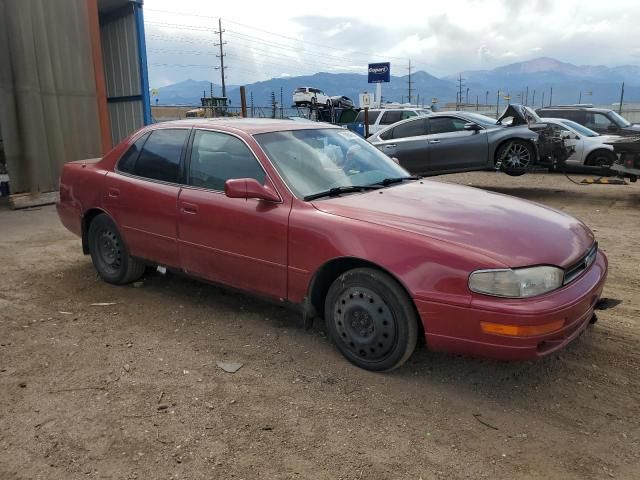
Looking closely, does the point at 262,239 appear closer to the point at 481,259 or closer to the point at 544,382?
the point at 481,259

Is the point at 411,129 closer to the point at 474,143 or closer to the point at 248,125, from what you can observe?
the point at 474,143

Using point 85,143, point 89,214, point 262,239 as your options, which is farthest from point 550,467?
point 85,143

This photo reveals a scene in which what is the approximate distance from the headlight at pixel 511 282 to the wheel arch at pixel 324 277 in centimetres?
59

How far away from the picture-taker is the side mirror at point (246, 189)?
3.56 m

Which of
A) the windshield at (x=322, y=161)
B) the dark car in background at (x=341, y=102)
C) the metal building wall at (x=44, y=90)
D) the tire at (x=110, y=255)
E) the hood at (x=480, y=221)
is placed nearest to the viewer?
the hood at (x=480, y=221)

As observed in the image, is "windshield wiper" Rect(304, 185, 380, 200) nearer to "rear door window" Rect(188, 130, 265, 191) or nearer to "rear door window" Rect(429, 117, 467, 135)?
"rear door window" Rect(188, 130, 265, 191)

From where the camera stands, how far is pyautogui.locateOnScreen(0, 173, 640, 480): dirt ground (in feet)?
8.43

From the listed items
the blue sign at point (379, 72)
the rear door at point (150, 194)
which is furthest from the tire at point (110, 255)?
the blue sign at point (379, 72)

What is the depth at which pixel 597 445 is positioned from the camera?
2.69m

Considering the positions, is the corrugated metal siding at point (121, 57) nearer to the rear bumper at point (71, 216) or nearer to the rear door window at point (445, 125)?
the rear door window at point (445, 125)

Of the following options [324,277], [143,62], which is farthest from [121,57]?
[324,277]

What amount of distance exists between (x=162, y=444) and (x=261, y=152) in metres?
2.06

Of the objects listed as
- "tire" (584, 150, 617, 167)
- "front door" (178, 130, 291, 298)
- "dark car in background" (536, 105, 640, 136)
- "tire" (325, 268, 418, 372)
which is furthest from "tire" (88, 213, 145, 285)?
"dark car in background" (536, 105, 640, 136)

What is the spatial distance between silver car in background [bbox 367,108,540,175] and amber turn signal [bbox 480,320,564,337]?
825 centimetres
